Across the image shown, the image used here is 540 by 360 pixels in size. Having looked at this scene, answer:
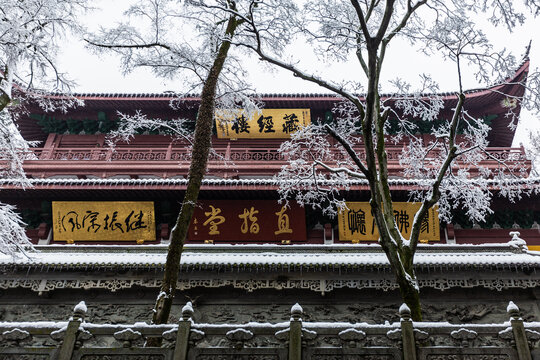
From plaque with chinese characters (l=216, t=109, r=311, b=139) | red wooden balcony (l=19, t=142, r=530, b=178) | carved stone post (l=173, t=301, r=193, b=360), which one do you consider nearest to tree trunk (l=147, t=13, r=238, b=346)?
carved stone post (l=173, t=301, r=193, b=360)

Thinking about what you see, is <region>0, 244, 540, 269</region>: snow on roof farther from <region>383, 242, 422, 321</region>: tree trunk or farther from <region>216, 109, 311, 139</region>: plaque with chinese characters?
<region>216, 109, 311, 139</region>: plaque with chinese characters

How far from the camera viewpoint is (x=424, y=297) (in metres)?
9.33

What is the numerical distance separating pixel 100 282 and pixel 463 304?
26.5 feet

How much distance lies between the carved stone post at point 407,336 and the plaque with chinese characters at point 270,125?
9787 millimetres

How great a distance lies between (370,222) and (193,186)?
19.9 feet

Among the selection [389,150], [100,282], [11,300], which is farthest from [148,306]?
[389,150]

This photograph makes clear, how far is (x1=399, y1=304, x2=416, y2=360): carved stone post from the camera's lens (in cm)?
496

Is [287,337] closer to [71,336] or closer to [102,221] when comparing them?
[71,336]

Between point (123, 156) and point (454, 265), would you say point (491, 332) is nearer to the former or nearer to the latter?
point (454, 265)

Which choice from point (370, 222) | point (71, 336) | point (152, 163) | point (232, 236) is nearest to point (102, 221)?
point (152, 163)

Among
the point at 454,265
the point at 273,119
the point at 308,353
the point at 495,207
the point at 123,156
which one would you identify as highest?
the point at 273,119

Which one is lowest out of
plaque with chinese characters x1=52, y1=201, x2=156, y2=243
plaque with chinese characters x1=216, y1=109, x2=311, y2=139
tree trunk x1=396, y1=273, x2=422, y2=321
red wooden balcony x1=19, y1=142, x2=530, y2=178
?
tree trunk x1=396, y1=273, x2=422, y2=321

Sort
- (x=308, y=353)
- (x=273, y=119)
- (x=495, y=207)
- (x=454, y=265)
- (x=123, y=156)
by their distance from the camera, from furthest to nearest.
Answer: (x=273, y=119), (x=123, y=156), (x=495, y=207), (x=454, y=265), (x=308, y=353)

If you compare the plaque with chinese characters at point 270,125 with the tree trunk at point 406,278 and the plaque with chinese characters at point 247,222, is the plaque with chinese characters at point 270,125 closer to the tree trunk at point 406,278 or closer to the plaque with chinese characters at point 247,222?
the plaque with chinese characters at point 247,222
